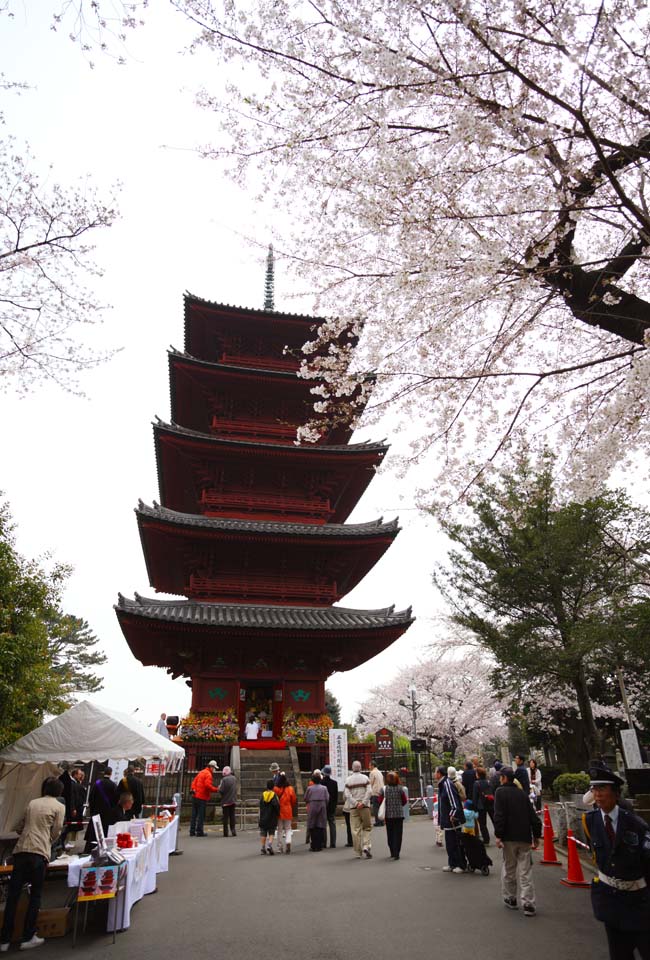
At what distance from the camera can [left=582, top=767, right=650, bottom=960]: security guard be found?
431 centimetres

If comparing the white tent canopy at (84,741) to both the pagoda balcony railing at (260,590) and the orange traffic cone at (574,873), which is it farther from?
the pagoda balcony railing at (260,590)

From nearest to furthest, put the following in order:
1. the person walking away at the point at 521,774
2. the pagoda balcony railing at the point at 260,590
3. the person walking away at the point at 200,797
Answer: the person walking away at the point at 521,774, the person walking away at the point at 200,797, the pagoda balcony railing at the point at 260,590

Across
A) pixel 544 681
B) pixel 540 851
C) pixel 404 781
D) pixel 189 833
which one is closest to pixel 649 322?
pixel 540 851

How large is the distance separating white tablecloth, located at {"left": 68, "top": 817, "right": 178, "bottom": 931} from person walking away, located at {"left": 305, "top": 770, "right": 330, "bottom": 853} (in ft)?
8.91

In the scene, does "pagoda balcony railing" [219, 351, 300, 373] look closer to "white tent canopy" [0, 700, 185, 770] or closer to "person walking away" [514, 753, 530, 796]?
"white tent canopy" [0, 700, 185, 770]

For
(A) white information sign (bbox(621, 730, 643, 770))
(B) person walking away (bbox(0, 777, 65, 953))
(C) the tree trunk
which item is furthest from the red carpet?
(B) person walking away (bbox(0, 777, 65, 953))

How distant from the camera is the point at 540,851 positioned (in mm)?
10945

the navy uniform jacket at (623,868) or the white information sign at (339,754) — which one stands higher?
the white information sign at (339,754)

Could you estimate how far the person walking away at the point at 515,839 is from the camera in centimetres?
673

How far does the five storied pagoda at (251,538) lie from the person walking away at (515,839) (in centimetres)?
1030

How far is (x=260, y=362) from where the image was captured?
75.8ft

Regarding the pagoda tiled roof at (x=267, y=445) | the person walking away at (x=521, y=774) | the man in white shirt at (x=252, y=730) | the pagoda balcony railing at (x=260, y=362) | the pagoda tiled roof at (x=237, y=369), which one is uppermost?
the pagoda balcony railing at (x=260, y=362)

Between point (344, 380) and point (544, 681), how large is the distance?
1957 centimetres

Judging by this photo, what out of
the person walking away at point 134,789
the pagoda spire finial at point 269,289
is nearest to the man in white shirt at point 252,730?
the person walking away at point 134,789
